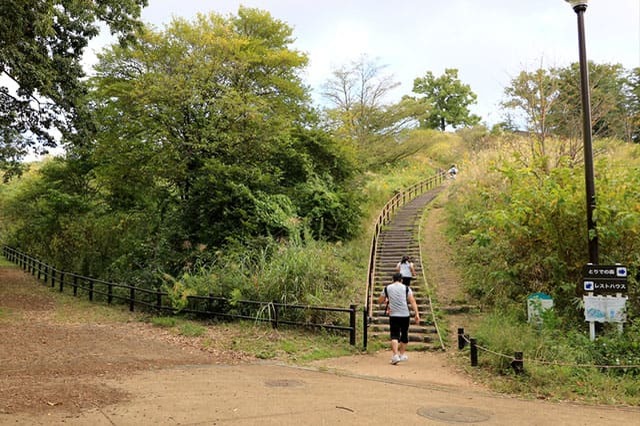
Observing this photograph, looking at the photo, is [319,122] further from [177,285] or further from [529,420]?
[529,420]

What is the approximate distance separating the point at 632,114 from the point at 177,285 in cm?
3924

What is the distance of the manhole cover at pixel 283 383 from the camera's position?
7477 millimetres

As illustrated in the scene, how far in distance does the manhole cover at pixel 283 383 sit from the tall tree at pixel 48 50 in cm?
996

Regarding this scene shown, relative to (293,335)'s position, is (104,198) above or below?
above

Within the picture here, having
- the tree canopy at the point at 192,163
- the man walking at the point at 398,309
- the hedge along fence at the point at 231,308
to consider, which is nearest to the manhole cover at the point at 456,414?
the man walking at the point at 398,309

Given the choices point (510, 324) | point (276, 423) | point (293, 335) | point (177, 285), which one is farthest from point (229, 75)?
point (276, 423)

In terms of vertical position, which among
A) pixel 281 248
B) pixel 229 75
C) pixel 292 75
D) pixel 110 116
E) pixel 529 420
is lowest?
pixel 529 420

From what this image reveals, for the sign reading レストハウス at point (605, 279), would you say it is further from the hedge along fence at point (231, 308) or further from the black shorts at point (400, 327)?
the hedge along fence at point (231, 308)

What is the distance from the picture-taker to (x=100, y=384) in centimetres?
714

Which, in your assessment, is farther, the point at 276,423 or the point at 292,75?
the point at 292,75

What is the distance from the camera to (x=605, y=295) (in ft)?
28.7

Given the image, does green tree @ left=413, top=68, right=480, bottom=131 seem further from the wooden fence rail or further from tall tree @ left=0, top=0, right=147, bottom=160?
tall tree @ left=0, top=0, right=147, bottom=160

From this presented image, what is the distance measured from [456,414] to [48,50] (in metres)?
15.5

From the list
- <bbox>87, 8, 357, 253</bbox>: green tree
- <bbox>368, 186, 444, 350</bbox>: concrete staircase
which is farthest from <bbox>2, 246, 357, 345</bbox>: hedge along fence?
<bbox>87, 8, 357, 253</bbox>: green tree
